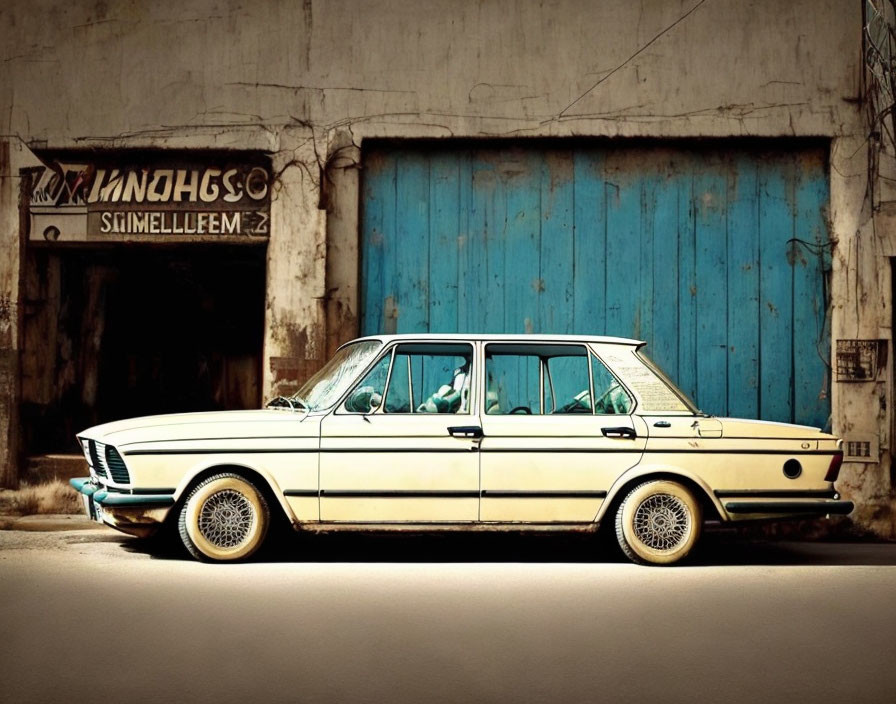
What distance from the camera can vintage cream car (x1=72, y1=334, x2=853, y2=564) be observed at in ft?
24.2

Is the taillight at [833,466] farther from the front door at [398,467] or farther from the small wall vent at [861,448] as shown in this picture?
the small wall vent at [861,448]

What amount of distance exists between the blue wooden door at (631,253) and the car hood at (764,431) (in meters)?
3.19

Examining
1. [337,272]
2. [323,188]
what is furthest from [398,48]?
[337,272]

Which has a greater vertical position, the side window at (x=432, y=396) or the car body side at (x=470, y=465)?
the side window at (x=432, y=396)

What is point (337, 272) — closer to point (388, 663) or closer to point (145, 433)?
point (145, 433)

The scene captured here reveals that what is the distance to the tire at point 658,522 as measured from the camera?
754 centimetres

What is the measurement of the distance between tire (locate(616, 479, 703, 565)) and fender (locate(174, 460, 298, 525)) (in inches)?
89.7

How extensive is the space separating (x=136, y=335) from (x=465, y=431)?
5.84 m

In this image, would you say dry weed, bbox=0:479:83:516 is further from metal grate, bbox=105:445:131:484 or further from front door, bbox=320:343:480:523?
front door, bbox=320:343:480:523

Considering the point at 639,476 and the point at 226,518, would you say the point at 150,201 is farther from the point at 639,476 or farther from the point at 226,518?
the point at 639,476

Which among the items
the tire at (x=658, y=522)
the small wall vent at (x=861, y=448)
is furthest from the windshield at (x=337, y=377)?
the small wall vent at (x=861, y=448)

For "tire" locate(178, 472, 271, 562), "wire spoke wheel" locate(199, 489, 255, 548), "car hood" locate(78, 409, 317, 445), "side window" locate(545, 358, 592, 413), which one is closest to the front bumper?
"tire" locate(178, 472, 271, 562)

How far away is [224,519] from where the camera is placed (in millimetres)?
7398

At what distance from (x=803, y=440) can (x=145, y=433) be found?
4545 millimetres
